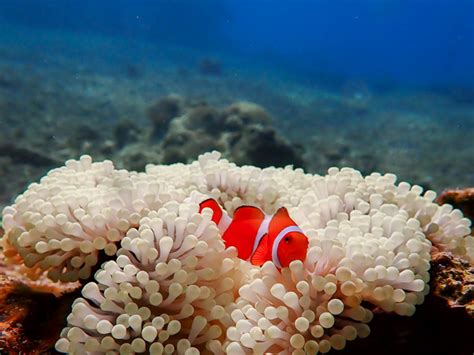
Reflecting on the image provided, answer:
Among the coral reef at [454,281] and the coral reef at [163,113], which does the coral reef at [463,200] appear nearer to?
the coral reef at [454,281]

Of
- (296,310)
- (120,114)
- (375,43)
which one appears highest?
(375,43)

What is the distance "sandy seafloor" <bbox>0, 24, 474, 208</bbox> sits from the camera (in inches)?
341

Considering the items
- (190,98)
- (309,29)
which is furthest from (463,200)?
(309,29)

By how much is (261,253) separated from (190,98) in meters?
11.1

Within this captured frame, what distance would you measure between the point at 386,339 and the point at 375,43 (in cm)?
5542

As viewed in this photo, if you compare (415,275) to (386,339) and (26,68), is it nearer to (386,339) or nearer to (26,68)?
(386,339)

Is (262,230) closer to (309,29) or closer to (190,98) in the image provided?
(190,98)

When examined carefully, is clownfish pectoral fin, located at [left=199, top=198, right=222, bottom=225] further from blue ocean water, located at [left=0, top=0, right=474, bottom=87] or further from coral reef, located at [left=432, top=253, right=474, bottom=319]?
blue ocean water, located at [left=0, top=0, right=474, bottom=87]

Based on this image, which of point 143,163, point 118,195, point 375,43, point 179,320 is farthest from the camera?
point 375,43

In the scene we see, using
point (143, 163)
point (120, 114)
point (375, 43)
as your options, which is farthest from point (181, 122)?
point (375, 43)

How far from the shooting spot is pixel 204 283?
4.74 ft

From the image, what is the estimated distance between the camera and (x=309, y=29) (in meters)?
62.2

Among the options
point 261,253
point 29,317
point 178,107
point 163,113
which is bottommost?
point 163,113

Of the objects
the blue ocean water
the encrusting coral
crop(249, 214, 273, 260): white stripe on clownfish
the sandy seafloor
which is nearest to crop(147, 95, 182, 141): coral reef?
the sandy seafloor
